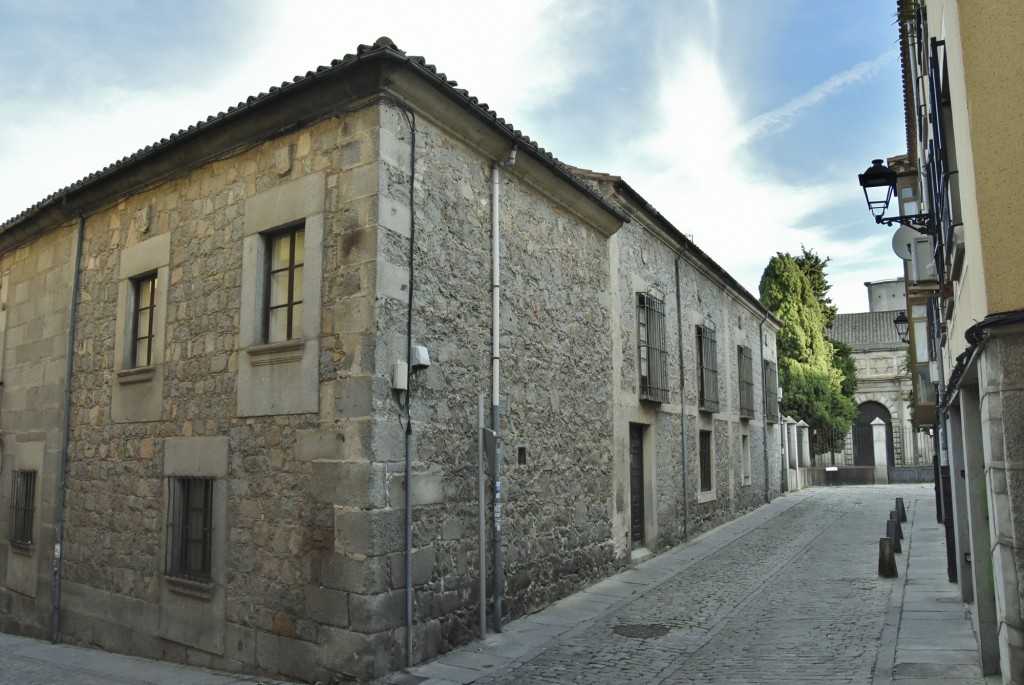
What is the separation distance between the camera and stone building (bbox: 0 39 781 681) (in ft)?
21.6

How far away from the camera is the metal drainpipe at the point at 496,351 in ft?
25.3

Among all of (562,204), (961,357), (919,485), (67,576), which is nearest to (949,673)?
(961,357)

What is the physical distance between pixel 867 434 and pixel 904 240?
38.4m

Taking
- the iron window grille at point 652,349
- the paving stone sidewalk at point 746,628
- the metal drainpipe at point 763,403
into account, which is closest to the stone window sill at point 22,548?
the paving stone sidewalk at point 746,628

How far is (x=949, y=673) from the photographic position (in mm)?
5781

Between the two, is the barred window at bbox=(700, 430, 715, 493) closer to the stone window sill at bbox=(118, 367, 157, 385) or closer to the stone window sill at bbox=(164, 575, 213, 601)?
the stone window sill at bbox=(164, 575, 213, 601)

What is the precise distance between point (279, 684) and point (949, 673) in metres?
5.25

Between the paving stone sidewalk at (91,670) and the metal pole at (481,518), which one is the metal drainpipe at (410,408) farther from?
the paving stone sidewalk at (91,670)

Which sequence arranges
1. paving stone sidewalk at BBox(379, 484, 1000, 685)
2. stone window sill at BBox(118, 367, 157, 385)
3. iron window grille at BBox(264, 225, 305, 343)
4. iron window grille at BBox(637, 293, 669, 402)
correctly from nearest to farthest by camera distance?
paving stone sidewalk at BBox(379, 484, 1000, 685) → iron window grille at BBox(264, 225, 305, 343) → stone window sill at BBox(118, 367, 157, 385) → iron window grille at BBox(637, 293, 669, 402)

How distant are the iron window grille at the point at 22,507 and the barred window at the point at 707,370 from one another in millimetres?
10830

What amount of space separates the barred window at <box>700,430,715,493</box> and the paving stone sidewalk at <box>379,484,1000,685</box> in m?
2.55

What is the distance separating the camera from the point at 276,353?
706cm

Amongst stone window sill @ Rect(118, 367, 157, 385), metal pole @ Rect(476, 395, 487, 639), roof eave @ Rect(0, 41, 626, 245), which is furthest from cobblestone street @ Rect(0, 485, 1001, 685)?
roof eave @ Rect(0, 41, 626, 245)

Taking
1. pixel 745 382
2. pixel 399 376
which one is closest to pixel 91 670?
pixel 399 376
